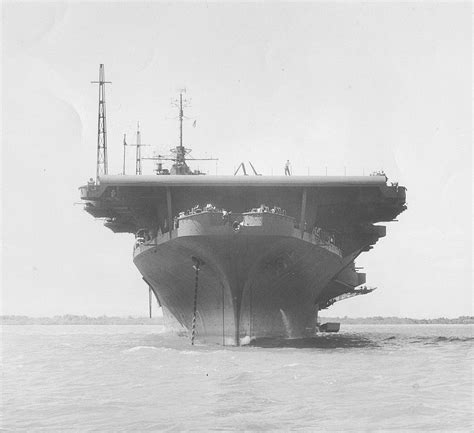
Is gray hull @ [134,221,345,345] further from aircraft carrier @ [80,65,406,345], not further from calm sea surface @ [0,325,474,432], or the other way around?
calm sea surface @ [0,325,474,432]

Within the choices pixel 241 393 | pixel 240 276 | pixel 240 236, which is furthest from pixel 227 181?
pixel 241 393

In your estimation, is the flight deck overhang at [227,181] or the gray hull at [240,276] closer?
the gray hull at [240,276]

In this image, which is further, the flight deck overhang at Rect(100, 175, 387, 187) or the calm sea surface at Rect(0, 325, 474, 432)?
the flight deck overhang at Rect(100, 175, 387, 187)

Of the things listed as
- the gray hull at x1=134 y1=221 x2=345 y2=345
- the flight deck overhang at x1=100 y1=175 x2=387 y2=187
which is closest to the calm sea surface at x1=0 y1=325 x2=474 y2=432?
the gray hull at x1=134 y1=221 x2=345 y2=345

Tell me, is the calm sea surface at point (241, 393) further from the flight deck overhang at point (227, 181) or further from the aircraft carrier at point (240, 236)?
the flight deck overhang at point (227, 181)

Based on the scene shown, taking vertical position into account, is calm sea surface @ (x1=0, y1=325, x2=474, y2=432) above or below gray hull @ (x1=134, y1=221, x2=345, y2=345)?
below

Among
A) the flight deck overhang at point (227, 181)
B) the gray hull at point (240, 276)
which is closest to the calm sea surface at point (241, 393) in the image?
the gray hull at point (240, 276)
